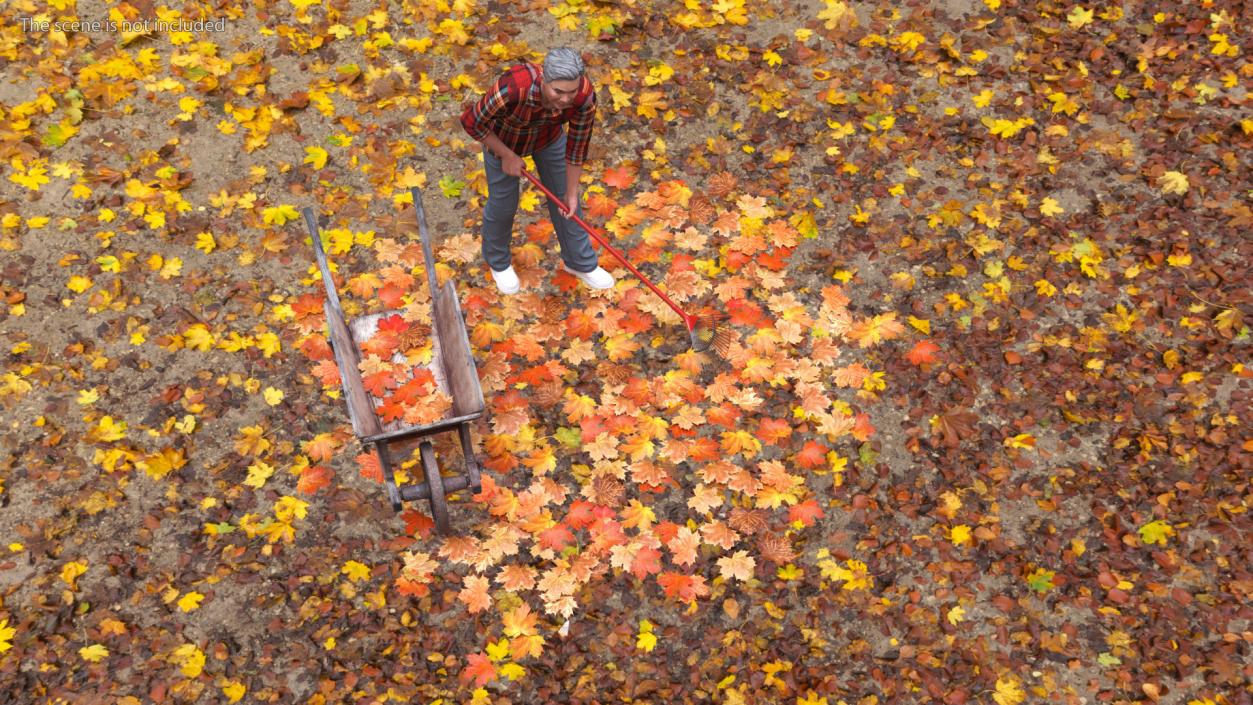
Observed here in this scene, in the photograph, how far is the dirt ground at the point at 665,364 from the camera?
396 centimetres

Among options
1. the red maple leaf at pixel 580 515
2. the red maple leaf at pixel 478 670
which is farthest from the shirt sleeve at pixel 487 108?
the red maple leaf at pixel 478 670

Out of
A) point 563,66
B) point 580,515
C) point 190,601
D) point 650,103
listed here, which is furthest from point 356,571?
point 650,103

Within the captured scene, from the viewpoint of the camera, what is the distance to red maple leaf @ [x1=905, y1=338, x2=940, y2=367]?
4.90 m

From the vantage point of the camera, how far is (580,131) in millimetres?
4066

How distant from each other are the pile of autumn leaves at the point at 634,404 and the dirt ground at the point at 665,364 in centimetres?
2

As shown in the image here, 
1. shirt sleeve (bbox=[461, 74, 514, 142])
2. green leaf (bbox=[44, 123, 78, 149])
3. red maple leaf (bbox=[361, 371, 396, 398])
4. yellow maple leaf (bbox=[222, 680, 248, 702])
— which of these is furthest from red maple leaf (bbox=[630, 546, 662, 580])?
green leaf (bbox=[44, 123, 78, 149])

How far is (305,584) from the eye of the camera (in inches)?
160

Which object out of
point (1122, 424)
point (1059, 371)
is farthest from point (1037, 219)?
point (1122, 424)

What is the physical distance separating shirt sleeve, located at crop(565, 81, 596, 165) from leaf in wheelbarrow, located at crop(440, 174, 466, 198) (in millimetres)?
1514

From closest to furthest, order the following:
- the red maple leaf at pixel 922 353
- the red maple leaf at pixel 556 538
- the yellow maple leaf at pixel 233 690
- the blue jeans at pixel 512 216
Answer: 1. the yellow maple leaf at pixel 233 690
2. the red maple leaf at pixel 556 538
3. the blue jeans at pixel 512 216
4. the red maple leaf at pixel 922 353

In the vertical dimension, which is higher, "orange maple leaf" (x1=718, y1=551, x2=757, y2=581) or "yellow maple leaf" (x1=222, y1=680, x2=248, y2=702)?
"orange maple leaf" (x1=718, y1=551, x2=757, y2=581)

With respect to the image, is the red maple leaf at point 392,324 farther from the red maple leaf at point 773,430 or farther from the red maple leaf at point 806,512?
the red maple leaf at point 806,512

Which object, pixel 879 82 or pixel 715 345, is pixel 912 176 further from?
pixel 715 345

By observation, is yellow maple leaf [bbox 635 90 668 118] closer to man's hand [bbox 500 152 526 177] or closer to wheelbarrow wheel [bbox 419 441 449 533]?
man's hand [bbox 500 152 526 177]
